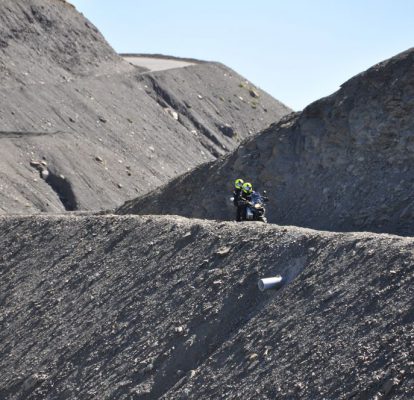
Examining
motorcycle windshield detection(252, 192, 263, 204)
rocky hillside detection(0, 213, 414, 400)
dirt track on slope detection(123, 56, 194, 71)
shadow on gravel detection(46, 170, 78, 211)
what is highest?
dirt track on slope detection(123, 56, 194, 71)

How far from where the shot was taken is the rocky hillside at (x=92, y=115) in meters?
46.7

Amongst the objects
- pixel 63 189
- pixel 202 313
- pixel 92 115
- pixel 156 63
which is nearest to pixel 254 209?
pixel 202 313

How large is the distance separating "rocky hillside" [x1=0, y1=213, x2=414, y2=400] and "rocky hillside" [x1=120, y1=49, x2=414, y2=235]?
3.94 metres

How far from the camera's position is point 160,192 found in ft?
104

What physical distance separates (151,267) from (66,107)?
36214 millimetres

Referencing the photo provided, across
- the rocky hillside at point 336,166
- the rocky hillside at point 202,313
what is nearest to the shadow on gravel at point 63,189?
the rocky hillside at point 336,166

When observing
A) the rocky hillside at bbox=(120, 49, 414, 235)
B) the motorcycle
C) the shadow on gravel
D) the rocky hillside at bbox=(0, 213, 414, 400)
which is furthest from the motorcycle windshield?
the shadow on gravel

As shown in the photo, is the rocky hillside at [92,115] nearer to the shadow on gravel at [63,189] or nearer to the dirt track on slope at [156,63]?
the shadow on gravel at [63,189]

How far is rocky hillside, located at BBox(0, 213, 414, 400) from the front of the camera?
1451cm

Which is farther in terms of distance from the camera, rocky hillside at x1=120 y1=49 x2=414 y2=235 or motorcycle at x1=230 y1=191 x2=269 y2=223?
motorcycle at x1=230 y1=191 x2=269 y2=223

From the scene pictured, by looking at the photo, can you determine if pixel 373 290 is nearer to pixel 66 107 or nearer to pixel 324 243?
pixel 324 243

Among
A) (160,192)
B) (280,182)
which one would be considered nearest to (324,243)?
(280,182)

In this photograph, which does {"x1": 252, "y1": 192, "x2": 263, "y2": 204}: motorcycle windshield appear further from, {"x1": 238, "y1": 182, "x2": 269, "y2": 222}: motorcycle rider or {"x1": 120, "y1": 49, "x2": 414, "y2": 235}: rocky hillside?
{"x1": 120, "y1": 49, "x2": 414, "y2": 235}: rocky hillside

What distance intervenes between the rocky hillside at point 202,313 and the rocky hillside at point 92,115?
660 inches
